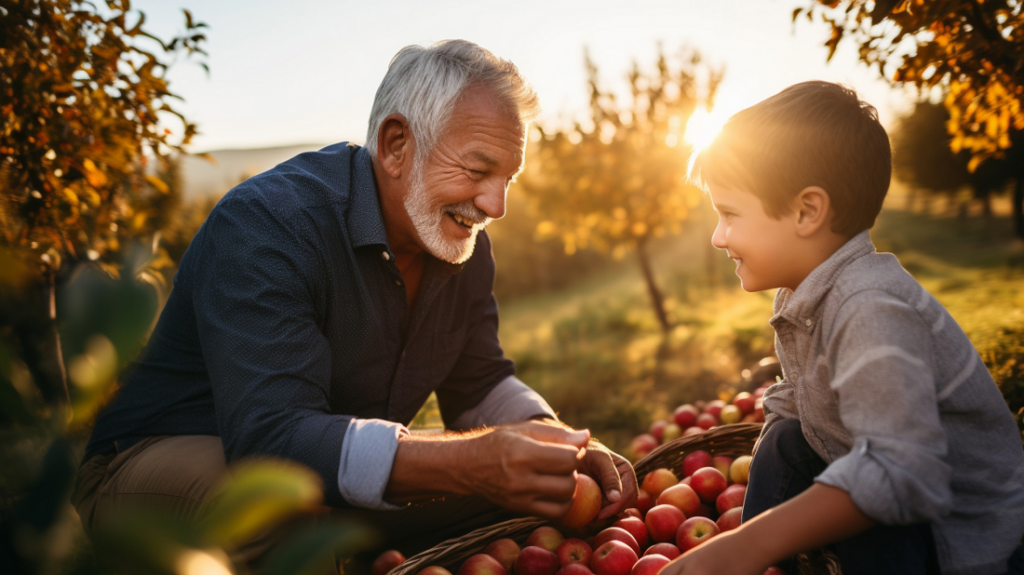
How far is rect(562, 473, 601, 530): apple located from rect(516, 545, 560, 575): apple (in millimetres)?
144

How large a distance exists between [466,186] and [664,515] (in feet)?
4.81

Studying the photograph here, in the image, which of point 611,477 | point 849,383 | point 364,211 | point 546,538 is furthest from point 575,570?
point 364,211

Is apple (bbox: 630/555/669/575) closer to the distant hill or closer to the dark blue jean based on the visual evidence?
the dark blue jean

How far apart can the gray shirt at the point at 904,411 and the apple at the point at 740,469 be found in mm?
843

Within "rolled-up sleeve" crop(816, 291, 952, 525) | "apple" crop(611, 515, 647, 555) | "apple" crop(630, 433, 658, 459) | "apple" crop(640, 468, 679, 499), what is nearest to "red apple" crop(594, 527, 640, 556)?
"apple" crop(611, 515, 647, 555)

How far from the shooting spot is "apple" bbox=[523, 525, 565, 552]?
7.25 ft

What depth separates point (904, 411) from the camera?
1.29 m

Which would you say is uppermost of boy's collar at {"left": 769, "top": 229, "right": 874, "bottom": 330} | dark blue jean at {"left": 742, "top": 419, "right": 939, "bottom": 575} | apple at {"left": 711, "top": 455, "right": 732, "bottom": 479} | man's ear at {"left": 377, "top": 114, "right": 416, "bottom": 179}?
man's ear at {"left": 377, "top": 114, "right": 416, "bottom": 179}

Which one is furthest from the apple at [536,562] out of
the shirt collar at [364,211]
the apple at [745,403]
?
the apple at [745,403]

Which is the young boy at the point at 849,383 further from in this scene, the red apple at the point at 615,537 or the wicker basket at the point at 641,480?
the red apple at the point at 615,537

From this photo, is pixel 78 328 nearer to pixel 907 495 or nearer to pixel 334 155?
pixel 907 495

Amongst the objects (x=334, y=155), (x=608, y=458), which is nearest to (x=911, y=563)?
(x=608, y=458)

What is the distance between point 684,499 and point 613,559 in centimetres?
51

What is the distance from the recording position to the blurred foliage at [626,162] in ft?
33.1
